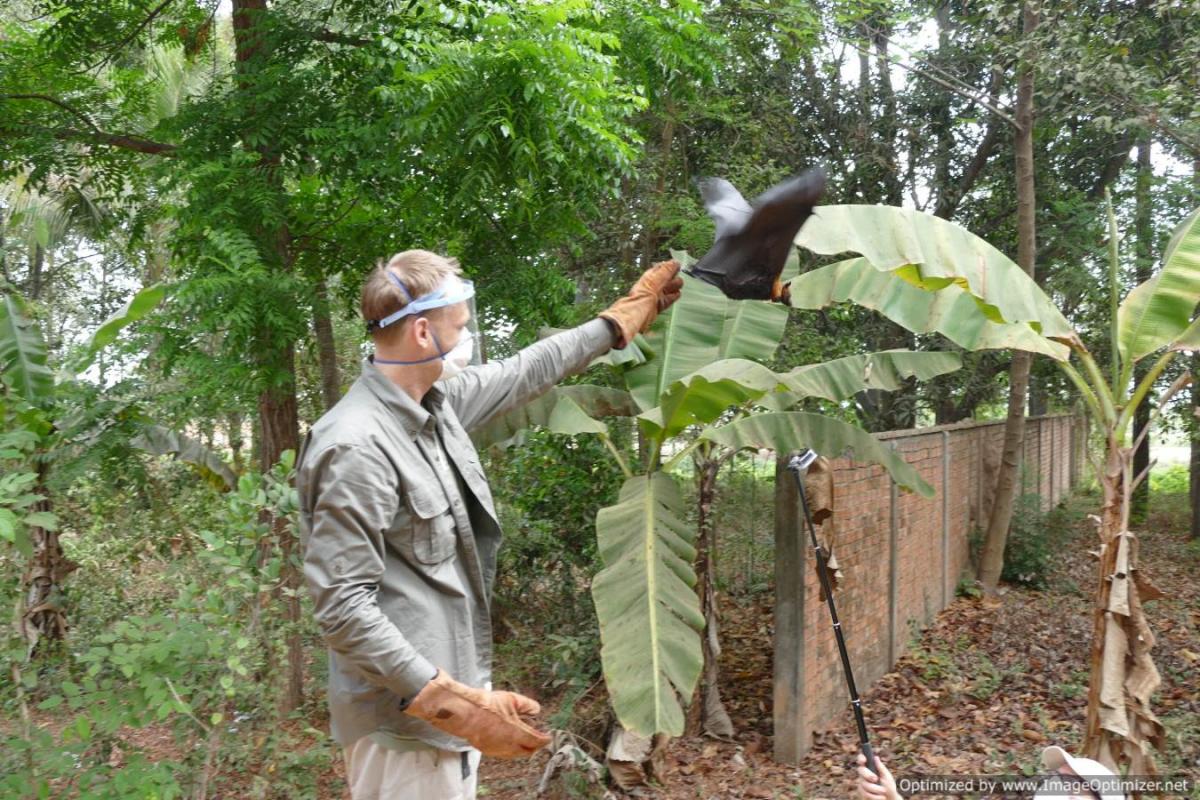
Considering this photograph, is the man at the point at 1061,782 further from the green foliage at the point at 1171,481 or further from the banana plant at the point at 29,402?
the green foliage at the point at 1171,481

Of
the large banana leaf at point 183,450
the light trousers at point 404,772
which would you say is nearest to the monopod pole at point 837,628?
the light trousers at point 404,772

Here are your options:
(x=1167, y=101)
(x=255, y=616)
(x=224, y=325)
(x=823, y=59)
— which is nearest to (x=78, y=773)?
(x=255, y=616)

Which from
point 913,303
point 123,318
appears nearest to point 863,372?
point 913,303

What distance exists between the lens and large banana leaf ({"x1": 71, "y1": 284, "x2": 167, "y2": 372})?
15.9 feet

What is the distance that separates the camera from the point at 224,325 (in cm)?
573

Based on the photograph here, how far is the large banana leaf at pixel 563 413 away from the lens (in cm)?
500

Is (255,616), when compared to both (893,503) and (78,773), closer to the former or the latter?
(78,773)

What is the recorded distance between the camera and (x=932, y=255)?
4473 mm

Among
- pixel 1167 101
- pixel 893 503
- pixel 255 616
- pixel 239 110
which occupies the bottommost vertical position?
pixel 255 616

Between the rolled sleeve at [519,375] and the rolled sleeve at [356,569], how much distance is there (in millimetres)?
737

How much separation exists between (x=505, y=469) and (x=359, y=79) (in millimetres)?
3486

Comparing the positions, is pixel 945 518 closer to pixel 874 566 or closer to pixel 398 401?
pixel 874 566

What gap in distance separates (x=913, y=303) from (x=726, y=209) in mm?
1793

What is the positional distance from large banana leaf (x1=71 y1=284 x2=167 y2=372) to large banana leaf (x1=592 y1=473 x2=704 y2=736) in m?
2.65
